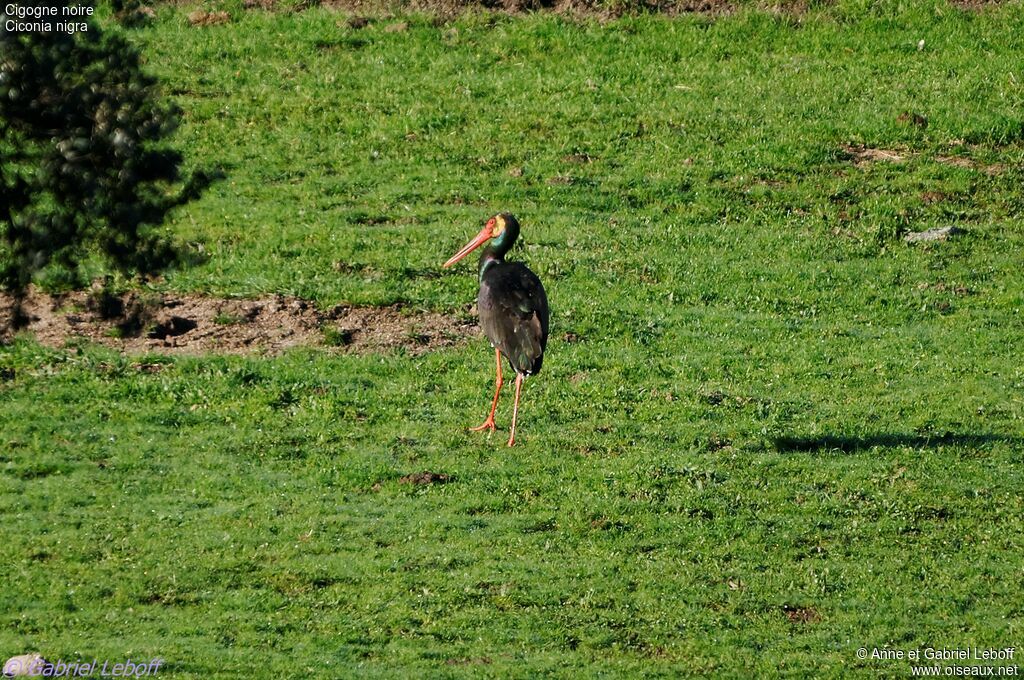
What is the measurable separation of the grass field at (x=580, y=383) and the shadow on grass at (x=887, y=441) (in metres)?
0.05

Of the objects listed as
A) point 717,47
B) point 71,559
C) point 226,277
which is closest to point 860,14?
point 717,47

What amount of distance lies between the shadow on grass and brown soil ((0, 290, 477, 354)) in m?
4.21

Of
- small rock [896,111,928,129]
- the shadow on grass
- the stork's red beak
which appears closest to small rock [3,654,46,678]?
the shadow on grass

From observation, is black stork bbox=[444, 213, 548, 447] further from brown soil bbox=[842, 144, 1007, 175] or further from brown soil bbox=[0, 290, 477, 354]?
brown soil bbox=[842, 144, 1007, 175]

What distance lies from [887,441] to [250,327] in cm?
716

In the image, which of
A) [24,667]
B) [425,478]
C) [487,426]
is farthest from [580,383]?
[24,667]

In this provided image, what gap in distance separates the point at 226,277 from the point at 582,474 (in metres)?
6.25

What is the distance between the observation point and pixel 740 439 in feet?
48.3

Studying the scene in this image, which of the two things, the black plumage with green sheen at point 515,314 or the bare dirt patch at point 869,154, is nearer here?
the black plumage with green sheen at point 515,314

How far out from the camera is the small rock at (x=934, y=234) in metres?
19.8

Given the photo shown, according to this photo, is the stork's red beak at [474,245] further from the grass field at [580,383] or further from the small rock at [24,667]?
the small rock at [24,667]

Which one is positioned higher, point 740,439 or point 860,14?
point 860,14

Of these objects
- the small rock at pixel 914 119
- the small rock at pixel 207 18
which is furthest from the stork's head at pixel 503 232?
the small rock at pixel 207 18

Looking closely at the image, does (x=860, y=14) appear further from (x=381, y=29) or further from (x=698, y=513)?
(x=698, y=513)
